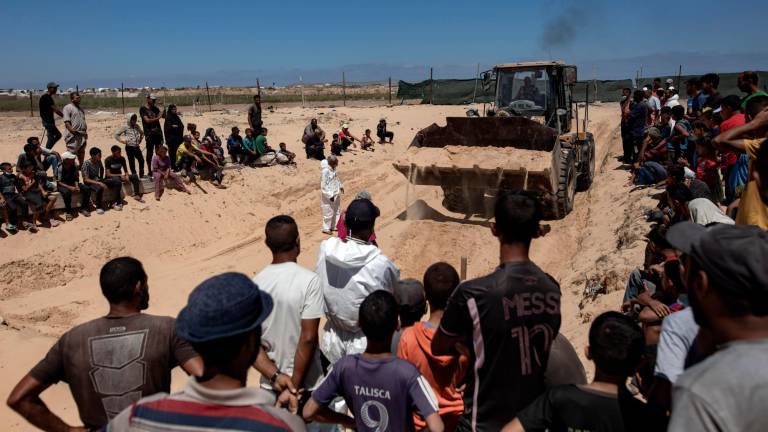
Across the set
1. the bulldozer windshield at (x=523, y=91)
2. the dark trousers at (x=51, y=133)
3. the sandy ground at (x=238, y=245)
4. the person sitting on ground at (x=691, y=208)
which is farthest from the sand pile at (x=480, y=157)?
the dark trousers at (x=51, y=133)

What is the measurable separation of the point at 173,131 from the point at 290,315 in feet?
35.6

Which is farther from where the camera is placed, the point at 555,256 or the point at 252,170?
the point at 252,170

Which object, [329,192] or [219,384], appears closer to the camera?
[219,384]

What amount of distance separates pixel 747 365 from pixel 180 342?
2183mm

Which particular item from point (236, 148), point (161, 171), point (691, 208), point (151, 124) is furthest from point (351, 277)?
point (236, 148)

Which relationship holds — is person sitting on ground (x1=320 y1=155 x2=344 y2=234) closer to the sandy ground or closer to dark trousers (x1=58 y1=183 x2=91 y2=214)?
the sandy ground

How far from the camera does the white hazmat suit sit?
432 inches

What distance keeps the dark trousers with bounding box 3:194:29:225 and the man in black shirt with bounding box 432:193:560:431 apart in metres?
9.43

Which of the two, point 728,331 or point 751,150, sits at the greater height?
point 751,150

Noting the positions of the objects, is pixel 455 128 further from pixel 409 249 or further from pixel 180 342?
pixel 180 342

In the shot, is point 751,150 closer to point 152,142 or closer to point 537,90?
point 537,90

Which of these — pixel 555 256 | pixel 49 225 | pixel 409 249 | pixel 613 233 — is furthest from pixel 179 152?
pixel 613 233

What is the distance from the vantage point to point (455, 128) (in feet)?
36.1

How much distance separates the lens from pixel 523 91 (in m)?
12.4
